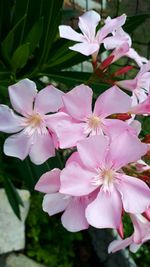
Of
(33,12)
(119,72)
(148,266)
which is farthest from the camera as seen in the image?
(148,266)

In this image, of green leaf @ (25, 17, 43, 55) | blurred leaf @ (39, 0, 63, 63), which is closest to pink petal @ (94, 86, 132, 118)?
green leaf @ (25, 17, 43, 55)

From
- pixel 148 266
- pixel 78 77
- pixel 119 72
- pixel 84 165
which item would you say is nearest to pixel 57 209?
pixel 84 165

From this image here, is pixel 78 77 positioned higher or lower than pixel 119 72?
lower

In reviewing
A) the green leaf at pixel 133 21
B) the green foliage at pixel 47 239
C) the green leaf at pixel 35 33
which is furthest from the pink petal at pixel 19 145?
the green foliage at pixel 47 239

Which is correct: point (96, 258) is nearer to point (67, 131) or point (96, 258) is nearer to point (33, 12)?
point (33, 12)

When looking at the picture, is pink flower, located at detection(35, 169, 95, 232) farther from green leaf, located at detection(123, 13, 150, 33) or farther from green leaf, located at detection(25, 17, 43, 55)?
green leaf, located at detection(123, 13, 150, 33)

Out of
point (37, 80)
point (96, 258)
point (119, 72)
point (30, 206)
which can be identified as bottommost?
point (96, 258)

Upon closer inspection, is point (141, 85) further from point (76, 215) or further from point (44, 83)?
point (44, 83)
